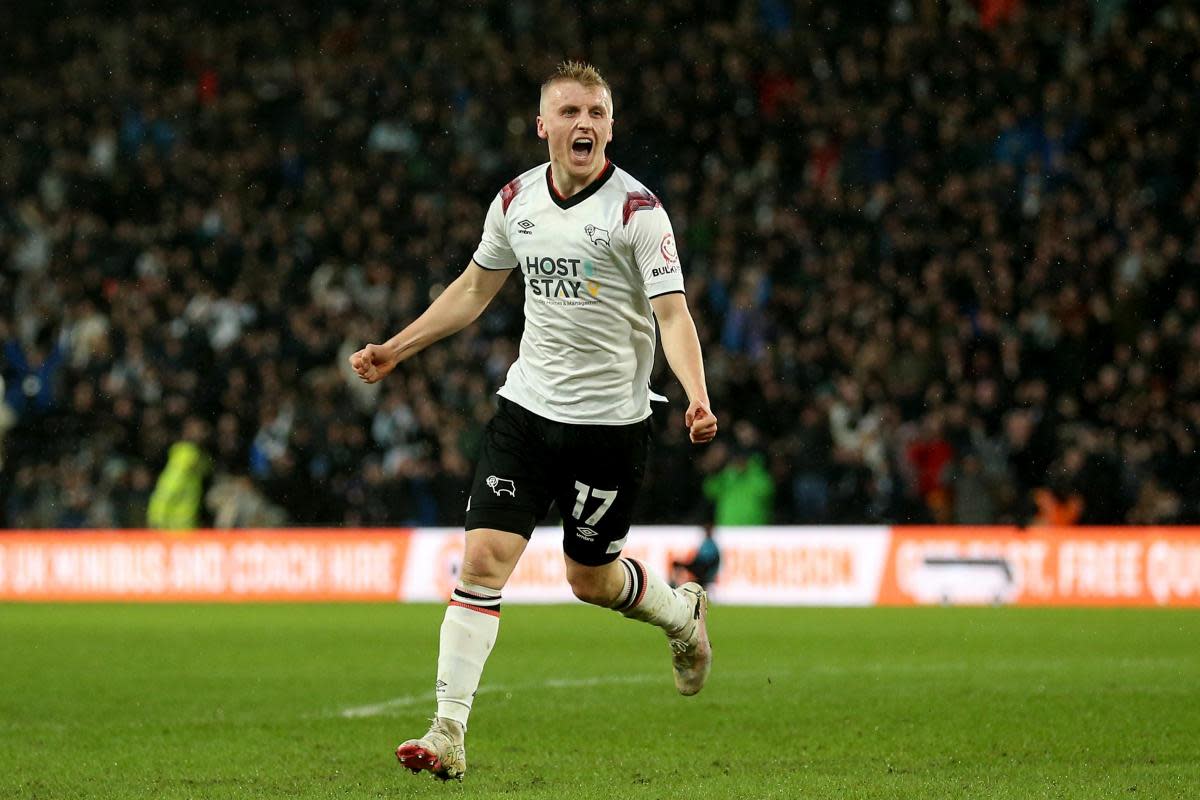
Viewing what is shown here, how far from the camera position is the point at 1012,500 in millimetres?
19234

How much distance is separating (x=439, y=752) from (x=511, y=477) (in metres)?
1.16

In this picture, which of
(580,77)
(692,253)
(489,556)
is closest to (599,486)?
(489,556)

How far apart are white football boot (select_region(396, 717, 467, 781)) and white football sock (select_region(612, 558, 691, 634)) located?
123cm

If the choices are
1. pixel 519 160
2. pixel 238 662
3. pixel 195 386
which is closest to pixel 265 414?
pixel 195 386

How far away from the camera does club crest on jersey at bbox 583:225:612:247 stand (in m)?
6.89

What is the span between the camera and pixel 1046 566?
19266 mm

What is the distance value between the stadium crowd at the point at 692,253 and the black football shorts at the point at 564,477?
1270 centimetres

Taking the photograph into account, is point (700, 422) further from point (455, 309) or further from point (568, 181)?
point (455, 309)

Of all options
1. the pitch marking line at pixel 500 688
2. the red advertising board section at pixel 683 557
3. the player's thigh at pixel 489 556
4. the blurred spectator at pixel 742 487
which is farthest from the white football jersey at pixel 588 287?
the blurred spectator at pixel 742 487

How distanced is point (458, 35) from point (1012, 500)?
11042 millimetres

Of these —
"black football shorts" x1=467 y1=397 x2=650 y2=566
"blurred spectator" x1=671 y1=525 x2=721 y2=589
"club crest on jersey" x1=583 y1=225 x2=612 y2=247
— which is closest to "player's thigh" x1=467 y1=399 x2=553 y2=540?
"black football shorts" x1=467 y1=397 x2=650 y2=566

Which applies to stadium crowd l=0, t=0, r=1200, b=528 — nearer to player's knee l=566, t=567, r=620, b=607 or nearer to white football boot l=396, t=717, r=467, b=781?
player's knee l=566, t=567, r=620, b=607

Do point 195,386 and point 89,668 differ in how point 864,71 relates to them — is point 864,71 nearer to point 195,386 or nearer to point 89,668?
point 195,386

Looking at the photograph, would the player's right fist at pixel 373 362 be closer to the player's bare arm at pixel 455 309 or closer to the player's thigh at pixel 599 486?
the player's bare arm at pixel 455 309
